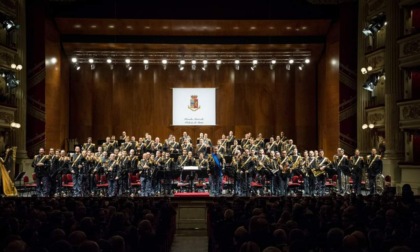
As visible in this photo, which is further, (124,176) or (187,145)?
(187,145)

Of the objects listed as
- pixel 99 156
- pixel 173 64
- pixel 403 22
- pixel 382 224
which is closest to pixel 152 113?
pixel 173 64

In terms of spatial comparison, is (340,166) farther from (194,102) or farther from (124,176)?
(194,102)

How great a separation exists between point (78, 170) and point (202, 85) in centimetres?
1084

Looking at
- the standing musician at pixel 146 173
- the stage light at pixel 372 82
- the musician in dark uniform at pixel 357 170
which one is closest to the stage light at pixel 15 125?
the standing musician at pixel 146 173

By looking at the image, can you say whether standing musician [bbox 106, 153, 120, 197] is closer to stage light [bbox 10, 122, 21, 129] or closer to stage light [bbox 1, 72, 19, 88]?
stage light [bbox 10, 122, 21, 129]

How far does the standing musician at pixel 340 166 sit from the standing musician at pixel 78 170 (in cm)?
907

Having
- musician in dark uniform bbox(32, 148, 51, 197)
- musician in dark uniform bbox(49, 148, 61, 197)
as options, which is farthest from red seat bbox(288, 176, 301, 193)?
musician in dark uniform bbox(32, 148, 51, 197)

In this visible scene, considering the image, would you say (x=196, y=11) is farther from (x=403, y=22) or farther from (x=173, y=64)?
(x=403, y=22)

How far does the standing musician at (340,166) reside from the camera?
58.3 feet

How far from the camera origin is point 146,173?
17.8 meters

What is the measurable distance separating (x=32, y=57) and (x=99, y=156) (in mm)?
6799

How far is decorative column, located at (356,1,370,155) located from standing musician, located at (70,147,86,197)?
12.0m

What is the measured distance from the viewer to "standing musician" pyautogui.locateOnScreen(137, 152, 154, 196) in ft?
58.5

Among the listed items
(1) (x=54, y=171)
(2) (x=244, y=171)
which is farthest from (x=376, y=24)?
(1) (x=54, y=171)
